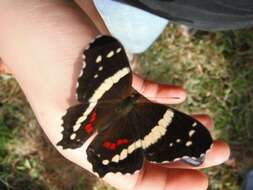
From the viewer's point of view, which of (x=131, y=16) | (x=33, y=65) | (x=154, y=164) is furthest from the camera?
(x=131, y=16)

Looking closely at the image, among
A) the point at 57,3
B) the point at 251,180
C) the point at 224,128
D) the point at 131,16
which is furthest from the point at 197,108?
the point at 57,3

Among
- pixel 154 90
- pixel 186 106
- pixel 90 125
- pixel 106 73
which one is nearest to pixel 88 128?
pixel 90 125

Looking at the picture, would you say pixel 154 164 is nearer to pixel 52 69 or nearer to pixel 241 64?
pixel 52 69

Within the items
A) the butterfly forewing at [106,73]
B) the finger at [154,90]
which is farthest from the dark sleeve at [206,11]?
the butterfly forewing at [106,73]

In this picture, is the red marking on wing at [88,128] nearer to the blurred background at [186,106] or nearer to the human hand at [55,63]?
the human hand at [55,63]

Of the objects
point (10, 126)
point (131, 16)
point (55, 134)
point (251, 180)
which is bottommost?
point (251, 180)

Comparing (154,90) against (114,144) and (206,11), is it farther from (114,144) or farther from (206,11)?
(114,144)
